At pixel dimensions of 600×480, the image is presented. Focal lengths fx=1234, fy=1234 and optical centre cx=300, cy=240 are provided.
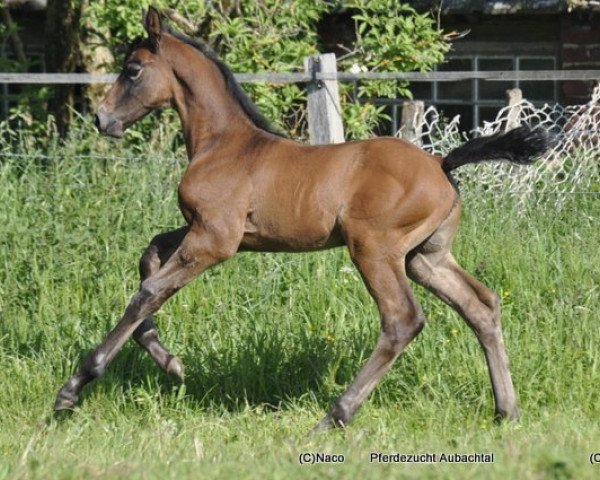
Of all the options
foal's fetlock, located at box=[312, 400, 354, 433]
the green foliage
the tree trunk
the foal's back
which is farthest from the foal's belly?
the tree trunk

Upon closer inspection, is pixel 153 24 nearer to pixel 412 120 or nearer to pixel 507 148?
pixel 507 148

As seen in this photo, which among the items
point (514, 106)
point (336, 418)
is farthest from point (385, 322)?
point (514, 106)

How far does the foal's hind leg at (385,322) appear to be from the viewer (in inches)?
239

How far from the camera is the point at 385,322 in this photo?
20.0 ft

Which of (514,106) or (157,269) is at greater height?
(514,106)

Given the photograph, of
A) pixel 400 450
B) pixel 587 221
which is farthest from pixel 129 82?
pixel 587 221

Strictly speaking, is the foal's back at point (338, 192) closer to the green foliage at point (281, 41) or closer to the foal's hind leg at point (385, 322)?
the foal's hind leg at point (385, 322)

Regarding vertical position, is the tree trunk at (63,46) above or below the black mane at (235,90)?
below

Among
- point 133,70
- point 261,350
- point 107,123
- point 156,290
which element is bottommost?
point 261,350

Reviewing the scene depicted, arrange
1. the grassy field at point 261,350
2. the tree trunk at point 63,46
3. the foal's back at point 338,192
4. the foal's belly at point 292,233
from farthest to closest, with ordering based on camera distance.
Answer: the tree trunk at point 63,46 < the foal's belly at point 292,233 < the foal's back at point 338,192 < the grassy field at point 261,350

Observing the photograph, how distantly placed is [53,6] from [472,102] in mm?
4657

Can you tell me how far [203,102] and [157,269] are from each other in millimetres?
911

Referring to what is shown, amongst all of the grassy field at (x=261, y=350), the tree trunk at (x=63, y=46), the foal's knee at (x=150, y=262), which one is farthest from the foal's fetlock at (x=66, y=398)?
the tree trunk at (x=63, y=46)

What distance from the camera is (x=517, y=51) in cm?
1354
